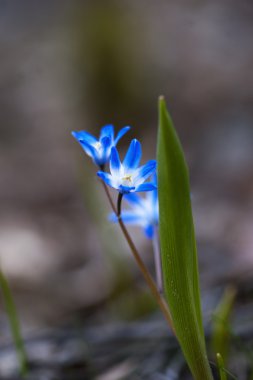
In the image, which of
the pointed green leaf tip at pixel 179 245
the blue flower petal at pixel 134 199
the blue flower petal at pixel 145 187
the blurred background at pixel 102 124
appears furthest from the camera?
the blurred background at pixel 102 124

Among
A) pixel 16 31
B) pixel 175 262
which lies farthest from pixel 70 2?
pixel 175 262

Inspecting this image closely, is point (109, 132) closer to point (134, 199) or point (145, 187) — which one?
point (145, 187)

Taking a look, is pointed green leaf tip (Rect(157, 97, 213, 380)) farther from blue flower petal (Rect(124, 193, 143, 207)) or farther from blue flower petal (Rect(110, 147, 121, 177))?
blue flower petal (Rect(124, 193, 143, 207))

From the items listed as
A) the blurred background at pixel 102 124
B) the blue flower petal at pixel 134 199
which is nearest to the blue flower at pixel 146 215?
the blue flower petal at pixel 134 199

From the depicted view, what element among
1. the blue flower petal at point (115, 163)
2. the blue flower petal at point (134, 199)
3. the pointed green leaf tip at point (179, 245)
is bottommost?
the pointed green leaf tip at point (179, 245)

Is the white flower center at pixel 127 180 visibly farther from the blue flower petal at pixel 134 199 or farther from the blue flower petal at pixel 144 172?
the blue flower petal at pixel 134 199

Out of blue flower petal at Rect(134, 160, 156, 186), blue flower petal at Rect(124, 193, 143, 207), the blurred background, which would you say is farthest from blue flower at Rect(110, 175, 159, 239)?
the blurred background

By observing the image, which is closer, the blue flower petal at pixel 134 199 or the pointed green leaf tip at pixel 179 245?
the pointed green leaf tip at pixel 179 245
